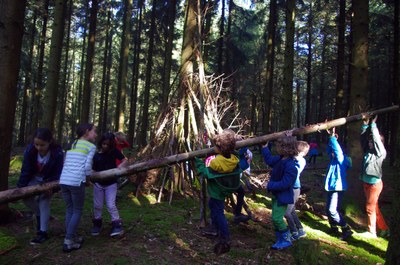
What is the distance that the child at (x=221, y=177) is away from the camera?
446 centimetres

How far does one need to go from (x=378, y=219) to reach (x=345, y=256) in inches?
74.1

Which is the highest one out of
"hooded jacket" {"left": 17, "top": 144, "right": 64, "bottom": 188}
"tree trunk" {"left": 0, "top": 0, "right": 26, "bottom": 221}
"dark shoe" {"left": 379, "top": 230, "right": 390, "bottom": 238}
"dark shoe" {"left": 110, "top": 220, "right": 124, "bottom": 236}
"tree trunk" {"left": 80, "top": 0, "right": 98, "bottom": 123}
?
"tree trunk" {"left": 80, "top": 0, "right": 98, "bottom": 123}

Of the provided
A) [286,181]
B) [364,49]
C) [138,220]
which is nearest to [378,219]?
[286,181]

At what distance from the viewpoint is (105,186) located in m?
4.82

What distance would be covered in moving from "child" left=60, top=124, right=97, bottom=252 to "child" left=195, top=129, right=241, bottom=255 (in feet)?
5.02

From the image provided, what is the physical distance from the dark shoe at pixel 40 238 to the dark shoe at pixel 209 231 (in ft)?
Result: 7.62

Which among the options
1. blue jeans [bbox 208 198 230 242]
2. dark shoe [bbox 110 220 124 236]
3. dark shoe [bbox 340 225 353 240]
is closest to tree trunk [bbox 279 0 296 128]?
dark shoe [bbox 340 225 353 240]

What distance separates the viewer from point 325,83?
108 feet

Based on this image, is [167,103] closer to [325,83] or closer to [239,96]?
[239,96]

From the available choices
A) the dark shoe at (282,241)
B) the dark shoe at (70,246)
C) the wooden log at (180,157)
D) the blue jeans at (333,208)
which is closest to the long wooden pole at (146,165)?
the wooden log at (180,157)

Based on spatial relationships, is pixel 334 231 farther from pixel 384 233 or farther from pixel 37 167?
pixel 37 167

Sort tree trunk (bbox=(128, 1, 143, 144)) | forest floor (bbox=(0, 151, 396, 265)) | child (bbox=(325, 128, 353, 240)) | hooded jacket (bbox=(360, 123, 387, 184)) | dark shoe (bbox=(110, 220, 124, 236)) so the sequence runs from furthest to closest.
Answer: tree trunk (bbox=(128, 1, 143, 144)) → hooded jacket (bbox=(360, 123, 387, 184)) → child (bbox=(325, 128, 353, 240)) → dark shoe (bbox=(110, 220, 124, 236)) → forest floor (bbox=(0, 151, 396, 265))

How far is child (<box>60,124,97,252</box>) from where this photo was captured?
425cm

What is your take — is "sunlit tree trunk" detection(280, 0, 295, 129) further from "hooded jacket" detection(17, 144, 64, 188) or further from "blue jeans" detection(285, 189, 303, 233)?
"hooded jacket" detection(17, 144, 64, 188)
